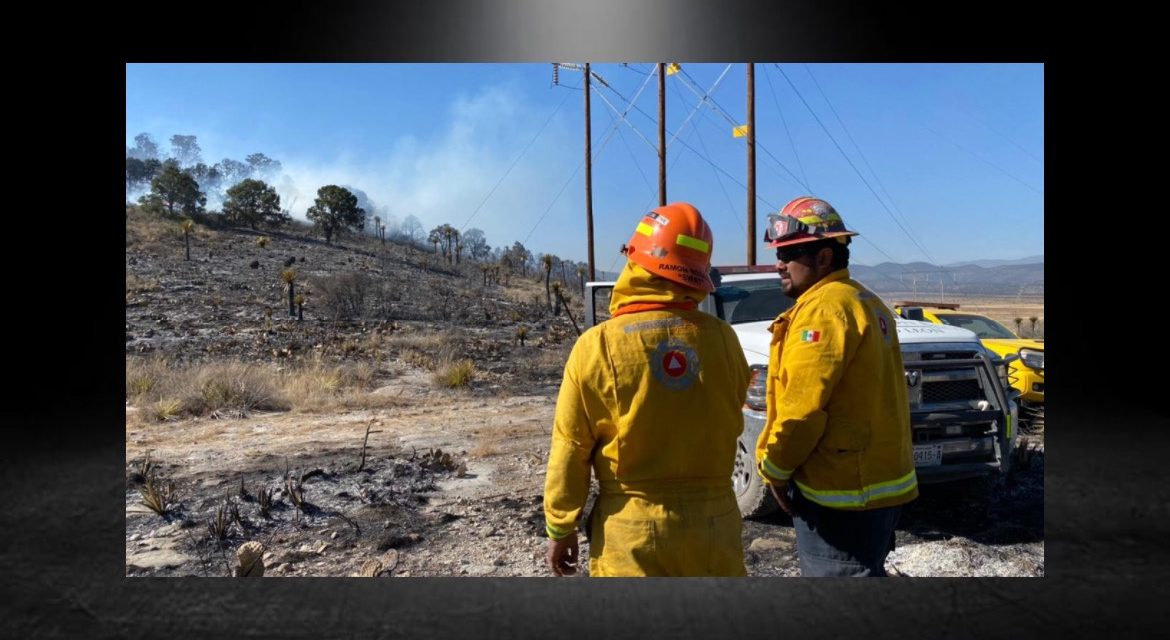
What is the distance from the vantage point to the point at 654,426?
248cm

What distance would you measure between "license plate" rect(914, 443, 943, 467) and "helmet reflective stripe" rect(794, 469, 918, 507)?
1893 millimetres

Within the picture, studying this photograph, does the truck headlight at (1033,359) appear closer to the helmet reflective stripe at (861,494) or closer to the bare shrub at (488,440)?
the bare shrub at (488,440)

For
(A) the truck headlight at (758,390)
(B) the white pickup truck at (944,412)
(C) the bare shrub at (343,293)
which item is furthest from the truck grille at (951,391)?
(C) the bare shrub at (343,293)

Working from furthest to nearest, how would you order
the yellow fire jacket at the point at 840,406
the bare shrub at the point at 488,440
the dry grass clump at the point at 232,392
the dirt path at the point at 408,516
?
the dry grass clump at the point at 232,392, the bare shrub at the point at 488,440, the dirt path at the point at 408,516, the yellow fire jacket at the point at 840,406

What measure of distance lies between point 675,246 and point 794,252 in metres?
0.69

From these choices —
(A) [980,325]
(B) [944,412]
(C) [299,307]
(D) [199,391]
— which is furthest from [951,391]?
(C) [299,307]

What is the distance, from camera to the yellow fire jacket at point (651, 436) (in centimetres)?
246

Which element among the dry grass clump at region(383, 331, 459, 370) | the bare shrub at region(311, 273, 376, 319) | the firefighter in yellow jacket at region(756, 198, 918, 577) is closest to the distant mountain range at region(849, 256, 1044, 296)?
the firefighter in yellow jacket at region(756, 198, 918, 577)

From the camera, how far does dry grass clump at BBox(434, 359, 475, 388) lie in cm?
1136

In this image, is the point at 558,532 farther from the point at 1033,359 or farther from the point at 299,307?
the point at 299,307

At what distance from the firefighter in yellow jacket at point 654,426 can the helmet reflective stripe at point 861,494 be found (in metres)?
0.39

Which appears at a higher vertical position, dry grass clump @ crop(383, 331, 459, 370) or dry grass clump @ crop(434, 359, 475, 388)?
dry grass clump @ crop(383, 331, 459, 370)

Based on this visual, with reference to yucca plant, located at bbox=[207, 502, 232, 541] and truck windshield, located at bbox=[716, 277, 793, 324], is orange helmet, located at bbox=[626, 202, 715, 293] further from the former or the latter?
yucca plant, located at bbox=[207, 502, 232, 541]
